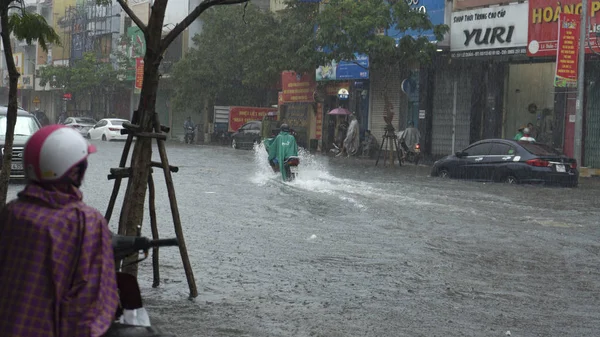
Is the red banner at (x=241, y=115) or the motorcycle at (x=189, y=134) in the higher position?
the red banner at (x=241, y=115)

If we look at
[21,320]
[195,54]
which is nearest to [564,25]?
[21,320]

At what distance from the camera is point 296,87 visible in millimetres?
48406

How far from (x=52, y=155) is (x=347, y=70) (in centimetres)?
3920

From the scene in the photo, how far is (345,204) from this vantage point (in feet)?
60.8

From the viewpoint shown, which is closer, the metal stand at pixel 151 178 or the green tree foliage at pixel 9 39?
the metal stand at pixel 151 178

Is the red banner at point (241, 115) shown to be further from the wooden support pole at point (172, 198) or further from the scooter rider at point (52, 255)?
the scooter rider at point (52, 255)

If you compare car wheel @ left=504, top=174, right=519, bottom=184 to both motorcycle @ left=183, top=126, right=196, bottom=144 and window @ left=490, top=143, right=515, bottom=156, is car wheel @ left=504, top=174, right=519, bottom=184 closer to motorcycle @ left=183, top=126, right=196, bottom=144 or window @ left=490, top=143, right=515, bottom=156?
window @ left=490, top=143, right=515, bottom=156

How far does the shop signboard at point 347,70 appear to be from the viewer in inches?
1590

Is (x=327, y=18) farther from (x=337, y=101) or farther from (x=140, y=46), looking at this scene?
(x=140, y=46)

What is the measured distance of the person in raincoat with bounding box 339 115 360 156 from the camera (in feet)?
131

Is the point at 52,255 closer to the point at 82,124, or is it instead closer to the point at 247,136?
the point at 247,136

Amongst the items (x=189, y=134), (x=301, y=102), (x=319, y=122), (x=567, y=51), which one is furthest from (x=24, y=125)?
(x=189, y=134)

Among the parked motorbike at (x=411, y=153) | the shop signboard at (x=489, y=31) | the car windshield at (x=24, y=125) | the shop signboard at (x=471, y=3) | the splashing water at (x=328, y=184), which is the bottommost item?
the splashing water at (x=328, y=184)

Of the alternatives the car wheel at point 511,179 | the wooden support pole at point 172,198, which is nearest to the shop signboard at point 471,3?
the car wheel at point 511,179
